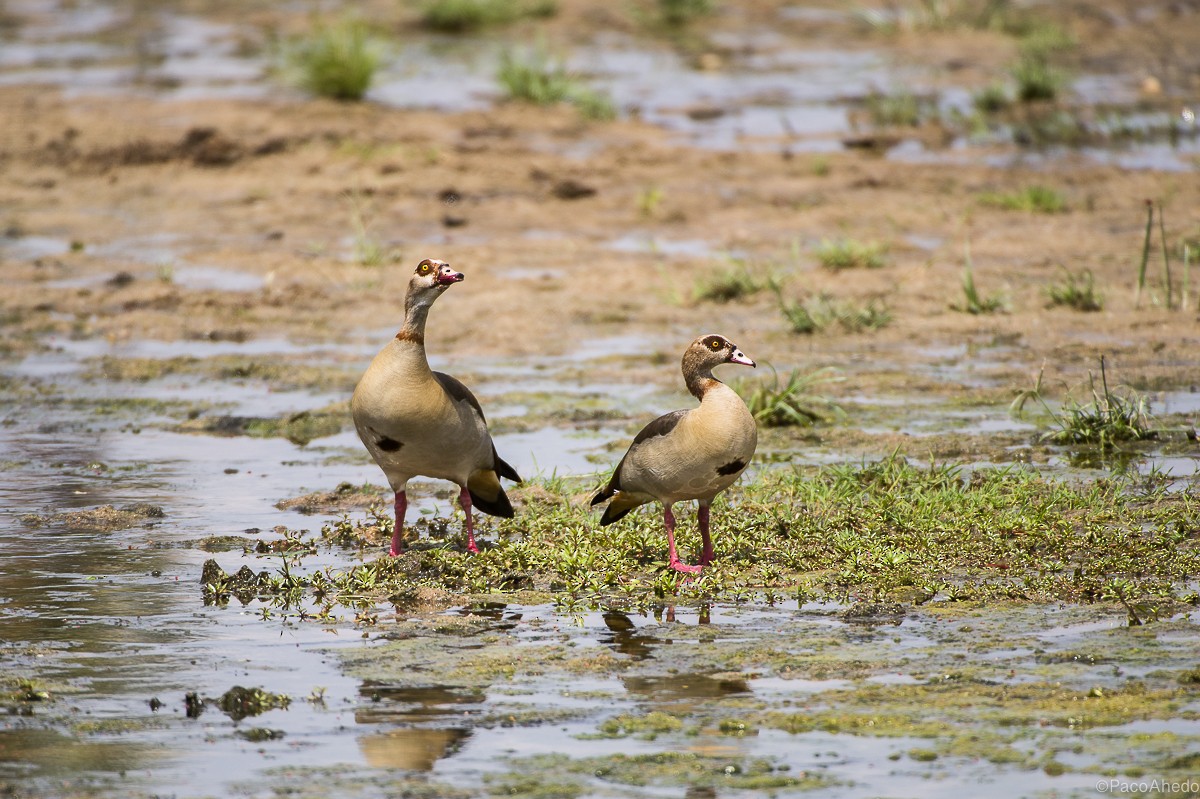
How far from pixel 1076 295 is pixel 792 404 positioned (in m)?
3.55

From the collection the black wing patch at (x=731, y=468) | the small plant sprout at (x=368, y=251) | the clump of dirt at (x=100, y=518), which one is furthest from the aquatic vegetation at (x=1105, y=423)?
the small plant sprout at (x=368, y=251)

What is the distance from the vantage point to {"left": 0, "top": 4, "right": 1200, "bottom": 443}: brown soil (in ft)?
42.3

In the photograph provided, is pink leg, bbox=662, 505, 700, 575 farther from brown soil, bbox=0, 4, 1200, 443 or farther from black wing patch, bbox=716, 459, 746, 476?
brown soil, bbox=0, 4, 1200, 443

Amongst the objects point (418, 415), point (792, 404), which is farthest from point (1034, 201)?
point (418, 415)


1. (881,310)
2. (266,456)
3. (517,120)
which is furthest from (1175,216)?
(266,456)

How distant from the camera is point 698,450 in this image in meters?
7.78

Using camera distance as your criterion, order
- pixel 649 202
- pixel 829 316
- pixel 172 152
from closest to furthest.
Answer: pixel 829 316, pixel 649 202, pixel 172 152

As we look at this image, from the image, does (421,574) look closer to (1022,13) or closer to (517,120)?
(517,120)

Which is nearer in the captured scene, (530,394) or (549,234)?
(530,394)

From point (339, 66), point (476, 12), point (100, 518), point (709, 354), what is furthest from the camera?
point (476, 12)

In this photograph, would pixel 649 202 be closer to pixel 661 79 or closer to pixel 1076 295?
pixel 1076 295

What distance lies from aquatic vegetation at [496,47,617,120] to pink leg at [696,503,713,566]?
42.4ft

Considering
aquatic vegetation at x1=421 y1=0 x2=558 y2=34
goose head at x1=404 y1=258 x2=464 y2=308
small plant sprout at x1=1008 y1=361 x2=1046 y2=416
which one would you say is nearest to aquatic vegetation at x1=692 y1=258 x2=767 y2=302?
small plant sprout at x1=1008 y1=361 x2=1046 y2=416

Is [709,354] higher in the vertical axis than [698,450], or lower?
higher
